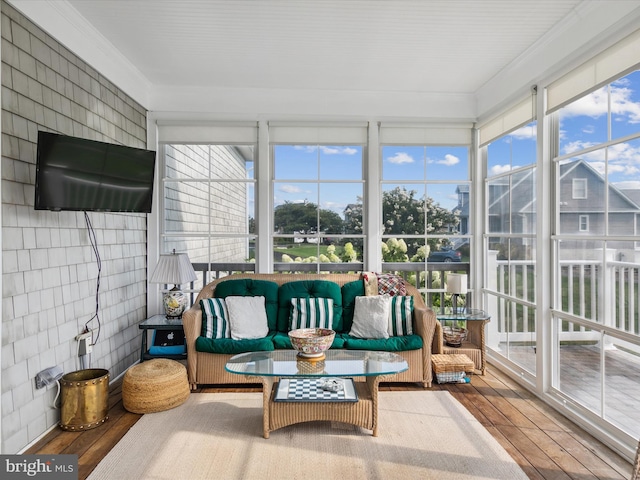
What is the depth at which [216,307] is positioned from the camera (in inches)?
162

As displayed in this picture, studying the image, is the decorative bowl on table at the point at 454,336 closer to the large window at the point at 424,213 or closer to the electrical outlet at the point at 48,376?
the large window at the point at 424,213

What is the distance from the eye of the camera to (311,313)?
4270 millimetres

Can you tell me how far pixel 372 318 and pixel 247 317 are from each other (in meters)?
1.15

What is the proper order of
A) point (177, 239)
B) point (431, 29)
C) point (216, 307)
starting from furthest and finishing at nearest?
point (177, 239), point (216, 307), point (431, 29)

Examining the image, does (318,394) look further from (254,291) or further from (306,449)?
(254,291)

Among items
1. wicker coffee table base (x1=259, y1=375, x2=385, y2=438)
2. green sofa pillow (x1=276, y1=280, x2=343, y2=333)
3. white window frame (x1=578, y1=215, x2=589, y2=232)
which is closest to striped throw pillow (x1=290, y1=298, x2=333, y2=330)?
green sofa pillow (x1=276, y1=280, x2=343, y2=333)

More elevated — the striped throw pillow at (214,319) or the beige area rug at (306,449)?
the striped throw pillow at (214,319)

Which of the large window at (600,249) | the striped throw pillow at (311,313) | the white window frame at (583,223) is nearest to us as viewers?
the large window at (600,249)

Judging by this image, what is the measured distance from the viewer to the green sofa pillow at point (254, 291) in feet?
14.4

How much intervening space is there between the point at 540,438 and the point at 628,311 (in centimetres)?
99

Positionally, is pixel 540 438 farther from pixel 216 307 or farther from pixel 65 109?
Answer: pixel 65 109

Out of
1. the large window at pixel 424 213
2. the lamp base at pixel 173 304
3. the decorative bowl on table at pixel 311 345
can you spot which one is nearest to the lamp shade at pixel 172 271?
the lamp base at pixel 173 304

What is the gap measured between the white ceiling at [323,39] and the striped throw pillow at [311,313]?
223 centimetres

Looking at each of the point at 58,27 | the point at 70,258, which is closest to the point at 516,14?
the point at 58,27
